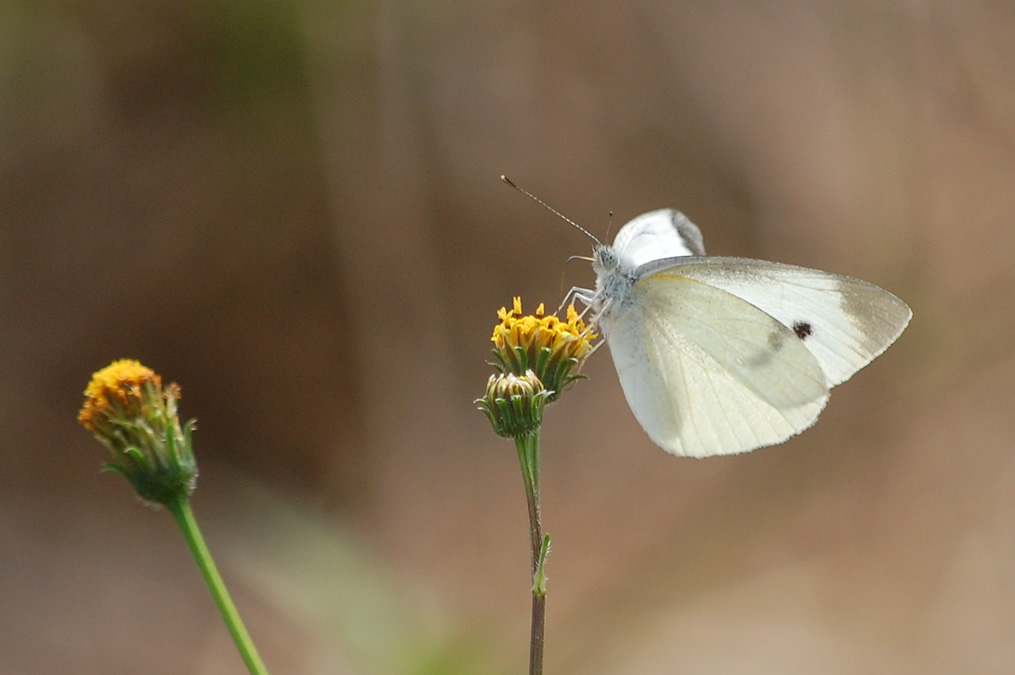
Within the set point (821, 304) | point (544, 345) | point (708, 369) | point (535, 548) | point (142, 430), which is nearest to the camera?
point (535, 548)

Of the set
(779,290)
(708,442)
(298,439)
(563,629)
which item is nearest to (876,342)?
(779,290)

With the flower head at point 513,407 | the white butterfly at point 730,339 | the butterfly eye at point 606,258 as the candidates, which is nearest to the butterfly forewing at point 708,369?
the white butterfly at point 730,339

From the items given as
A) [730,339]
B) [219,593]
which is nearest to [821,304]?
[730,339]

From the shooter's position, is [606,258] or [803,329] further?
[606,258]

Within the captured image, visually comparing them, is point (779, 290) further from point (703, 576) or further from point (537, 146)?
point (537, 146)

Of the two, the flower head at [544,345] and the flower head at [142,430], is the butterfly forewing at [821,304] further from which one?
the flower head at [142,430]

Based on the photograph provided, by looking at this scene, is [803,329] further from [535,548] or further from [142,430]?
[142,430]

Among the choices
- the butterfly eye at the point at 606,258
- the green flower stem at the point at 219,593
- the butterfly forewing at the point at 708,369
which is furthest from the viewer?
the butterfly eye at the point at 606,258
